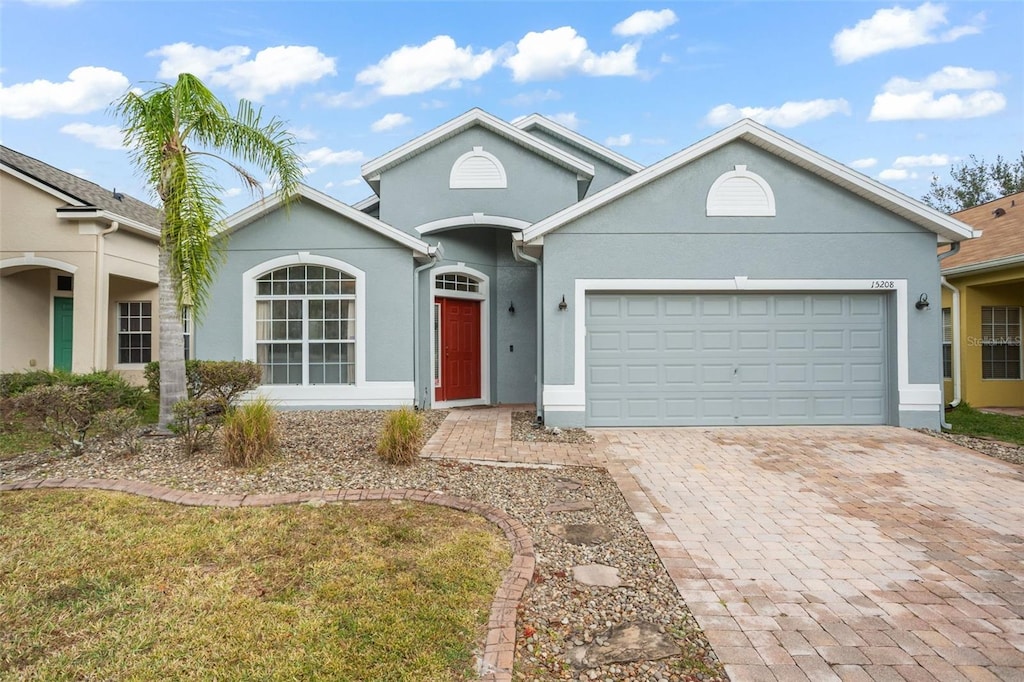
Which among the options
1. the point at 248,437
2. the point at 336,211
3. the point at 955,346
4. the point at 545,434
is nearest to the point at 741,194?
the point at 545,434

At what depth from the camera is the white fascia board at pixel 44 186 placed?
11.2 m

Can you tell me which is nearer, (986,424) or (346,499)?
(346,499)

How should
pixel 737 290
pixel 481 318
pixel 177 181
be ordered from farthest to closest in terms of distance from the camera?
pixel 481 318, pixel 737 290, pixel 177 181

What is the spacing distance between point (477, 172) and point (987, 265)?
10.5m

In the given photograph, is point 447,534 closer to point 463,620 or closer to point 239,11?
point 463,620

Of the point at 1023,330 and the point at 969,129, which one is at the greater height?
the point at 969,129

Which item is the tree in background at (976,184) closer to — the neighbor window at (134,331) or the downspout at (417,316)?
the downspout at (417,316)

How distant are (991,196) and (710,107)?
2566 cm

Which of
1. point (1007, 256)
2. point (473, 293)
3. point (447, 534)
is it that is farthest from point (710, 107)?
point (447, 534)

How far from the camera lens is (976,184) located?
3216 centimetres

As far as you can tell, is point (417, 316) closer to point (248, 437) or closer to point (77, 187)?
point (248, 437)

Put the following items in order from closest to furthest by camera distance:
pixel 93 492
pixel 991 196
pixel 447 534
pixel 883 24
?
pixel 447 534
pixel 93 492
pixel 883 24
pixel 991 196

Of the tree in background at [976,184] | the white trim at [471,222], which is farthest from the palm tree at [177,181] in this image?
the tree in background at [976,184]

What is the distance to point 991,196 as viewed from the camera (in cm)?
3155
